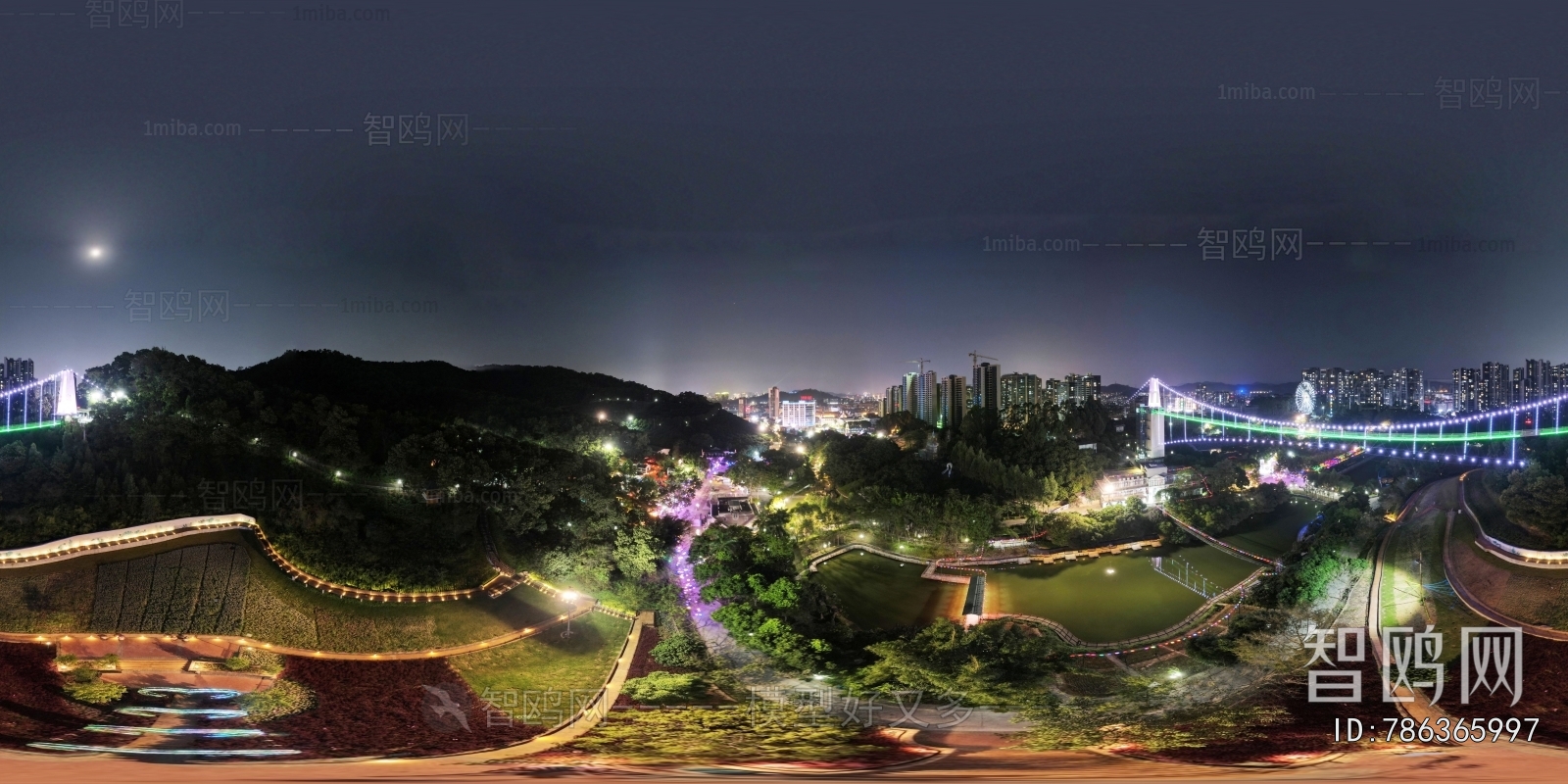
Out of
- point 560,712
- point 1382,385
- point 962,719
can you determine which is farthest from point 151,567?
point 1382,385

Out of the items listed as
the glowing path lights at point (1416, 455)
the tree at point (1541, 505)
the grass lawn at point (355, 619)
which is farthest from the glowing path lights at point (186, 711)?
the glowing path lights at point (1416, 455)

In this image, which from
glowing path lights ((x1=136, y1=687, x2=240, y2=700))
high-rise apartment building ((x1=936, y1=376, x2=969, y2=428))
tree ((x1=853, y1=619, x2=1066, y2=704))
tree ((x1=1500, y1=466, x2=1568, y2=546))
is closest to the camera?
glowing path lights ((x1=136, y1=687, x2=240, y2=700))

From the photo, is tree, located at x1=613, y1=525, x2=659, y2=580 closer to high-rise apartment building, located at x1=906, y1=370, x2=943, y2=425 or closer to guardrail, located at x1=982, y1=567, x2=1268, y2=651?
guardrail, located at x1=982, y1=567, x2=1268, y2=651

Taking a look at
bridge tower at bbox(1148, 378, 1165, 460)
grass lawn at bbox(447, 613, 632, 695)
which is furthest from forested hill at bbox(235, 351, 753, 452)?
bridge tower at bbox(1148, 378, 1165, 460)

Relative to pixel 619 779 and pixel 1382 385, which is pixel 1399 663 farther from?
pixel 1382 385

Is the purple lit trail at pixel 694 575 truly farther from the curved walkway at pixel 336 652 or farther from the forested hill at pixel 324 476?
the curved walkway at pixel 336 652
